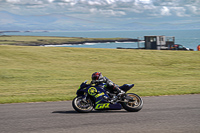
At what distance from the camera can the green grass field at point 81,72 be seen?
17062 mm

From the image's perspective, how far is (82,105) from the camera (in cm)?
1019

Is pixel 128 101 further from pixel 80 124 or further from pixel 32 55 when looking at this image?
pixel 32 55

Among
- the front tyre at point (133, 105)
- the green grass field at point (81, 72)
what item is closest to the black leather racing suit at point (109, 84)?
the front tyre at point (133, 105)

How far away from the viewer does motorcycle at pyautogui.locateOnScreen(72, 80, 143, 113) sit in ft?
33.0

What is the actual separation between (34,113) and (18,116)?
2.12ft

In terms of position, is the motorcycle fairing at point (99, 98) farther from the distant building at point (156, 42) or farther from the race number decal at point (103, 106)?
the distant building at point (156, 42)

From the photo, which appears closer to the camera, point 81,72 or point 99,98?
point 99,98

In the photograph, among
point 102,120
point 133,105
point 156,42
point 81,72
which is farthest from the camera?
point 156,42

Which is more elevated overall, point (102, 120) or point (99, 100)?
point (99, 100)

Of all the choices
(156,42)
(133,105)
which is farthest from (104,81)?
(156,42)

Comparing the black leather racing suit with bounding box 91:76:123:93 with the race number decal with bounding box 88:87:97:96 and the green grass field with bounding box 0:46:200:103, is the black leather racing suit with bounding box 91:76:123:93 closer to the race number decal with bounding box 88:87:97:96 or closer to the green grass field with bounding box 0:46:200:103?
the race number decal with bounding box 88:87:97:96

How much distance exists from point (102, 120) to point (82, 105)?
4.72 feet

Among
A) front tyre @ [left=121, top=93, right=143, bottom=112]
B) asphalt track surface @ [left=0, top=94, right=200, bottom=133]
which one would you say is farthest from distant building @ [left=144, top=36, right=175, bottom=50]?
front tyre @ [left=121, top=93, right=143, bottom=112]

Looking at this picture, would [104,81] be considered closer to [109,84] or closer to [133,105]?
[109,84]
